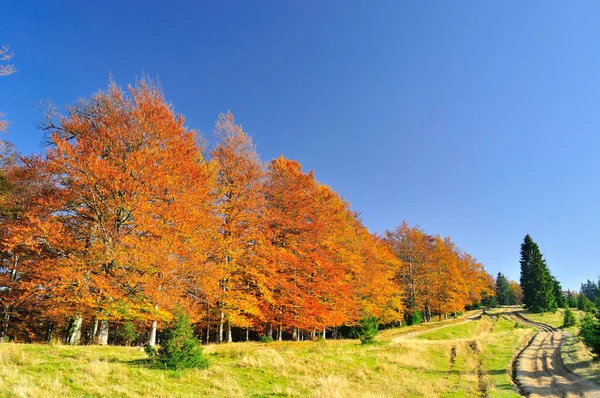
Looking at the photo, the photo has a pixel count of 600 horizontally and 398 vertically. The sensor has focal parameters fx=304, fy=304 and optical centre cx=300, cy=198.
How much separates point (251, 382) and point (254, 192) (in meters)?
15.0

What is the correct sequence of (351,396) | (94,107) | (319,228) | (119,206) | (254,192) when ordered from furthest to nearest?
1. (319,228)
2. (254,192)
3. (94,107)
4. (119,206)
5. (351,396)

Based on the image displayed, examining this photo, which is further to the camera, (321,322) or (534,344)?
(534,344)

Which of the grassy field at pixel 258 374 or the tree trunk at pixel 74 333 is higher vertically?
the tree trunk at pixel 74 333

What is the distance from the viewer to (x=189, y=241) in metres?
18.1

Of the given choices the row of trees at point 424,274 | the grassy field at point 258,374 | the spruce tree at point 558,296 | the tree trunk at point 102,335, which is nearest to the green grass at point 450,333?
the row of trees at point 424,274

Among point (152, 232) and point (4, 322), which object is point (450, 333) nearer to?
point (152, 232)

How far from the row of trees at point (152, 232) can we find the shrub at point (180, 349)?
4.38m

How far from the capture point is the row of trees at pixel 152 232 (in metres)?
15.2

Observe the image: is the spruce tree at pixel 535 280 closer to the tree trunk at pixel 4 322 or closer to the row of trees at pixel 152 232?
the row of trees at pixel 152 232

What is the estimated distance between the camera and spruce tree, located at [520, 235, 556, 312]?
65.3 metres

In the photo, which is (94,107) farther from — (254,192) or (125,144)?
(254,192)

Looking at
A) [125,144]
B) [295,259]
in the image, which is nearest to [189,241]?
[125,144]

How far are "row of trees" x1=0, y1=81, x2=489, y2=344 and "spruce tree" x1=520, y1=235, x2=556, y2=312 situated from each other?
60766 mm

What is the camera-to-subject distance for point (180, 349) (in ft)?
37.8
